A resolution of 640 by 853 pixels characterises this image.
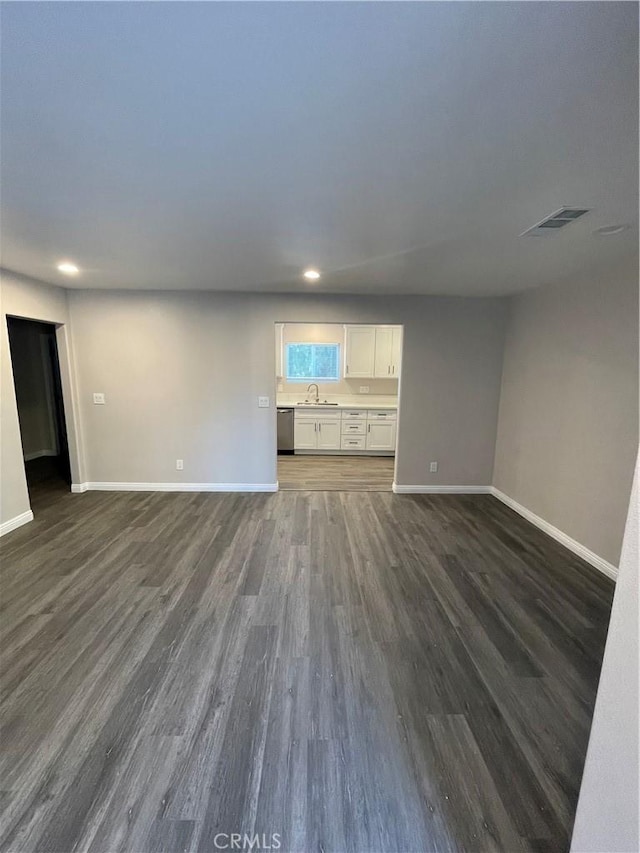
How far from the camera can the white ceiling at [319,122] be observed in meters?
0.85

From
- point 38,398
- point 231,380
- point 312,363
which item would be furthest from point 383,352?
point 38,398

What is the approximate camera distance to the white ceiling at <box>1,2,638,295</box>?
0.85 m

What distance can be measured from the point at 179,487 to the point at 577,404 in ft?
14.3

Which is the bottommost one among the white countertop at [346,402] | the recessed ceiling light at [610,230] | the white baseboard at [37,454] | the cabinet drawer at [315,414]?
the white baseboard at [37,454]

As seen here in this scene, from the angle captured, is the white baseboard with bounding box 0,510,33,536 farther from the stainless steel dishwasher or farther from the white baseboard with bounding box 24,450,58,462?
the stainless steel dishwasher

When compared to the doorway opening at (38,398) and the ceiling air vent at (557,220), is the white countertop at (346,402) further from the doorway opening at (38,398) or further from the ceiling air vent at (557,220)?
the ceiling air vent at (557,220)

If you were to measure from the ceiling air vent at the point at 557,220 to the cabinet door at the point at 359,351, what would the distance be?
159 inches

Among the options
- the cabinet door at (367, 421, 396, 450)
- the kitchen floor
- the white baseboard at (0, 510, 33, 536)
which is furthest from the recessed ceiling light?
the white baseboard at (0, 510, 33, 536)

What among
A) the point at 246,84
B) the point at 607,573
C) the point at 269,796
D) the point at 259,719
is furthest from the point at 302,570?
the point at 246,84

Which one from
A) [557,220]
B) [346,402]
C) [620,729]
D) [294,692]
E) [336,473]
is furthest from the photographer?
[346,402]

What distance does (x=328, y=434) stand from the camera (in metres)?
6.09

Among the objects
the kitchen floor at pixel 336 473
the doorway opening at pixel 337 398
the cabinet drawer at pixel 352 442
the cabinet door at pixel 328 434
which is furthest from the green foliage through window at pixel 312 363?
the kitchen floor at pixel 336 473

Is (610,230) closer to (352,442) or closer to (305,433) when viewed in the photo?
(352,442)

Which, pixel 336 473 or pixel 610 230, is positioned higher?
pixel 610 230
